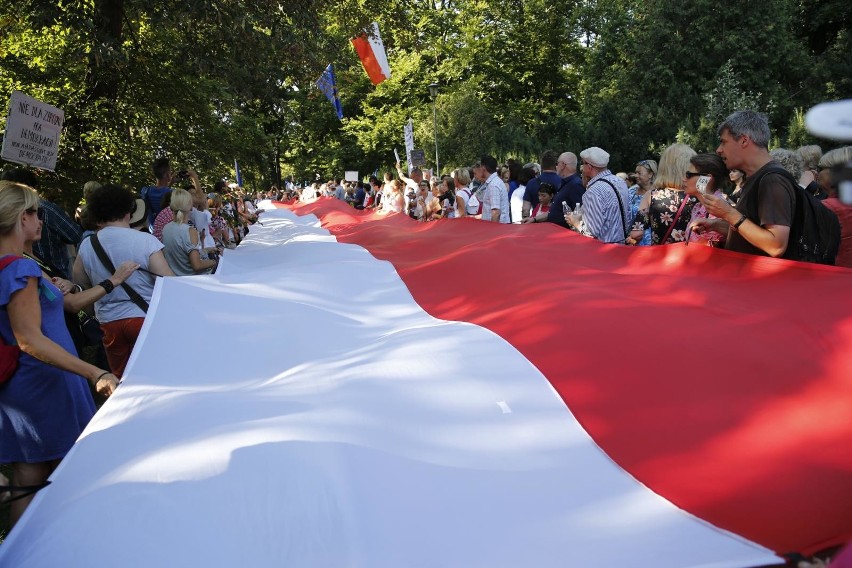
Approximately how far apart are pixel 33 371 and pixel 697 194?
11.1 feet

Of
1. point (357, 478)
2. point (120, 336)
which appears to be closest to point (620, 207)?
point (120, 336)

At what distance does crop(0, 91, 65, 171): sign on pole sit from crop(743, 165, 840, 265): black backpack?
18.6 feet

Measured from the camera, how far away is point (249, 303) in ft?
16.3

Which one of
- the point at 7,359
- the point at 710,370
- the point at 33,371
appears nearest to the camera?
the point at 710,370

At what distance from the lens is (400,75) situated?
35.3 m

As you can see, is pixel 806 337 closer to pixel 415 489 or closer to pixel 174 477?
pixel 415 489

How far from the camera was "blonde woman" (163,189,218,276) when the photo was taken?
666 cm

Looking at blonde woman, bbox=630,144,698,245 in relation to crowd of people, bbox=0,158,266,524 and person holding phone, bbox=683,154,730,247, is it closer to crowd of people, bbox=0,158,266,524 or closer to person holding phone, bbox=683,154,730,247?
person holding phone, bbox=683,154,730,247

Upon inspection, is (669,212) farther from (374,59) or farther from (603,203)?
(374,59)

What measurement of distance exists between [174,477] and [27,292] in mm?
1229

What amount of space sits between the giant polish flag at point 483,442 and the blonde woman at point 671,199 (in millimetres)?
1226

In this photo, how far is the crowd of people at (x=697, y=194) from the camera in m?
3.54

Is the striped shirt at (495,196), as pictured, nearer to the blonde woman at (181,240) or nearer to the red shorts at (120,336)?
the blonde woman at (181,240)

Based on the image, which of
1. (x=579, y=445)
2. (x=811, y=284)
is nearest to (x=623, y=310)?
(x=811, y=284)
